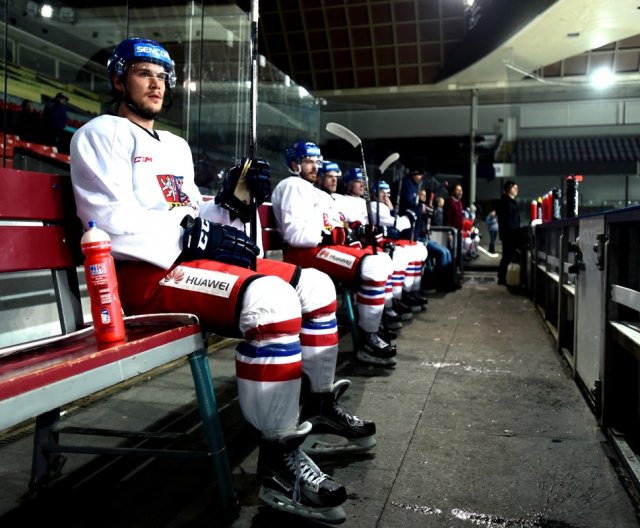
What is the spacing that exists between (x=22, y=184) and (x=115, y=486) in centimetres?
95

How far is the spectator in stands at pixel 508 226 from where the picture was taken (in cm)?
787

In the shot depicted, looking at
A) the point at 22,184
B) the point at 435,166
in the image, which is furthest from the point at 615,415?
the point at 435,166

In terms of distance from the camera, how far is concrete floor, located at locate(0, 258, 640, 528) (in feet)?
5.32

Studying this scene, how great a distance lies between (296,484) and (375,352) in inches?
72.5

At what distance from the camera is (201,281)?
65.3 inches

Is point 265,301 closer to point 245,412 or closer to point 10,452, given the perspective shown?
point 245,412

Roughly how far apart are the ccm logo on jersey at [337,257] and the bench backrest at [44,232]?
6.25 ft

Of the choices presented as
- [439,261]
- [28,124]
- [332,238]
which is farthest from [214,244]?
[439,261]

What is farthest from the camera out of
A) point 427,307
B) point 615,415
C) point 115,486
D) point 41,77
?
point 41,77

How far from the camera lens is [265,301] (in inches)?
62.0

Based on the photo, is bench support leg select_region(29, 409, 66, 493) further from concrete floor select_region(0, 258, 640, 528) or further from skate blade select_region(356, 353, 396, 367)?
skate blade select_region(356, 353, 396, 367)

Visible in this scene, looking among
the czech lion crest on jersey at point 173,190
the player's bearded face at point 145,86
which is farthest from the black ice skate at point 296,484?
the player's bearded face at point 145,86

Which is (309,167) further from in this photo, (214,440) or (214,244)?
(214,440)

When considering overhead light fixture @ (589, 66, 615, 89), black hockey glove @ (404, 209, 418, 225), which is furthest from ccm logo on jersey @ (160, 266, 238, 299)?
overhead light fixture @ (589, 66, 615, 89)
